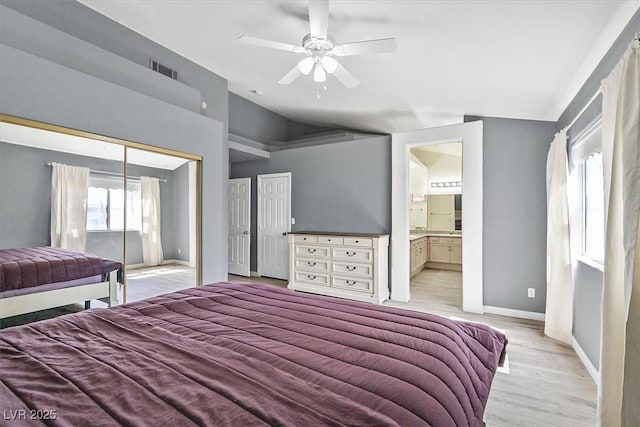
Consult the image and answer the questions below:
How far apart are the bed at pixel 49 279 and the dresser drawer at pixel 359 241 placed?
2.95m

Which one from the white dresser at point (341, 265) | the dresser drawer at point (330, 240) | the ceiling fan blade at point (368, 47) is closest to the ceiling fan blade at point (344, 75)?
the ceiling fan blade at point (368, 47)

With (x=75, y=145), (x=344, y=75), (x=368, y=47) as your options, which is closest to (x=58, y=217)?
(x=75, y=145)

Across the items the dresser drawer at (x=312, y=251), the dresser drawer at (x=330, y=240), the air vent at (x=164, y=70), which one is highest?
the air vent at (x=164, y=70)

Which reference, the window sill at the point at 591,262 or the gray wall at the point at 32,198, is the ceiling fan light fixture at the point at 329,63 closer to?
the gray wall at the point at 32,198

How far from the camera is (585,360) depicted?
2576mm

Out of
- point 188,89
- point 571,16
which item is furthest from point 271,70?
point 571,16

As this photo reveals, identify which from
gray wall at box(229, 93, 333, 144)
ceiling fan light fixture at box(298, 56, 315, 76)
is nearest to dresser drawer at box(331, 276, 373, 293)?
ceiling fan light fixture at box(298, 56, 315, 76)

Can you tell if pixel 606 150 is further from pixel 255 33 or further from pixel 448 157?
pixel 448 157

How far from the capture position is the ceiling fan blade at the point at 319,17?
2111mm

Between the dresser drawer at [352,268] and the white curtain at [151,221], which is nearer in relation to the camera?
the white curtain at [151,221]

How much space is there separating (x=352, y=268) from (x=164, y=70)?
3.67m

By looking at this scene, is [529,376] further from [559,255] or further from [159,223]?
[159,223]

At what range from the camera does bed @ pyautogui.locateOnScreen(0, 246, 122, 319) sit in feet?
6.97

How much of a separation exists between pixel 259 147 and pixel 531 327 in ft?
16.9
